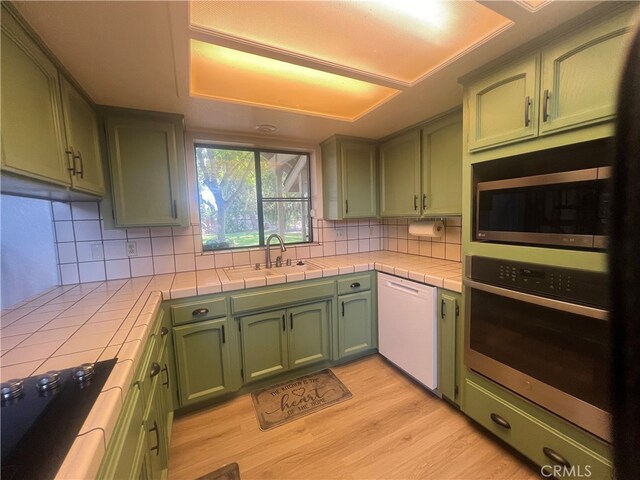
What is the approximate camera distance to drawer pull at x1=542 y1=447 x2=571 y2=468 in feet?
3.84

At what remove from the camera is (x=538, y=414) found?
1.26 metres

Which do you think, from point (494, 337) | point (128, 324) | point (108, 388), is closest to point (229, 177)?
point (128, 324)

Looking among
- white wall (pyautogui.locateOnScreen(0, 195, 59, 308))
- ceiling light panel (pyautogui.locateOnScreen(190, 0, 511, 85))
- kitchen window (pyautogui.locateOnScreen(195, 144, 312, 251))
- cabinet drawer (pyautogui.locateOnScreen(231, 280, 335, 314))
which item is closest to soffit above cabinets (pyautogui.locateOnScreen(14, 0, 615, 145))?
ceiling light panel (pyautogui.locateOnScreen(190, 0, 511, 85))

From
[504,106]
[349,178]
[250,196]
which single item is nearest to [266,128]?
[250,196]

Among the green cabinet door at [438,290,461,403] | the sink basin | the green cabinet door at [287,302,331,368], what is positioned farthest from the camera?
the sink basin

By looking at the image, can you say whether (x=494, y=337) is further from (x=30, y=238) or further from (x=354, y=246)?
(x=30, y=238)

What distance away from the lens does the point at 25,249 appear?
1.55 metres

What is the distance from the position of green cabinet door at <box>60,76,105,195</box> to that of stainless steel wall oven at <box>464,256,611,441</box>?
6.92 ft

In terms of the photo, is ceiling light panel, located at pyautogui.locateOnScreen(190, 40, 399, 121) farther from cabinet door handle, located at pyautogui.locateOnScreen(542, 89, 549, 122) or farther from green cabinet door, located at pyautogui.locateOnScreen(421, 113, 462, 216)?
cabinet door handle, located at pyautogui.locateOnScreen(542, 89, 549, 122)

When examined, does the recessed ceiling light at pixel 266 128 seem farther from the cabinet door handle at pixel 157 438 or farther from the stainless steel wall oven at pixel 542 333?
the cabinet door handle at pixel 157 438

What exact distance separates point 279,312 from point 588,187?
1.80 m

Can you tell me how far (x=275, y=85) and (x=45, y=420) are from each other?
5.86 ft

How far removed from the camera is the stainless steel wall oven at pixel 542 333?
41.6 inches

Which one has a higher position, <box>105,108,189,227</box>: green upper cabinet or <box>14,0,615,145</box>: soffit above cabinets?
<box>14,0,615,145</box>: soffit above cabinets
